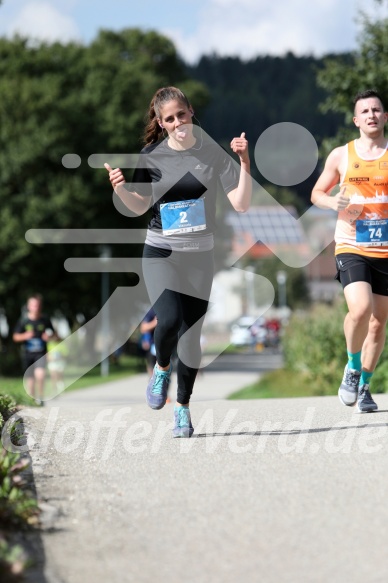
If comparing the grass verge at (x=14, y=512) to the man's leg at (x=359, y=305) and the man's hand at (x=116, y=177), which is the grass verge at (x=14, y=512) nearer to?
the man's hand at (x=116, y=177)

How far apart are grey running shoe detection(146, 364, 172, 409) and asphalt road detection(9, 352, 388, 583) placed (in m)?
0.24

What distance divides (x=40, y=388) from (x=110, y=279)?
25.2 metres

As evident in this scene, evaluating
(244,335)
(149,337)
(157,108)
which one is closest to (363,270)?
(157,108)

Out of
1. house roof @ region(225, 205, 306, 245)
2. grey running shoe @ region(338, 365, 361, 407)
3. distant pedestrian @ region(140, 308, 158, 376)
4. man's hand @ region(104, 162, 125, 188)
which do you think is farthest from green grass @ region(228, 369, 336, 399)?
house roof @ region(225, 205, 306, 245)

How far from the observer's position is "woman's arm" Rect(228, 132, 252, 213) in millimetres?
6656

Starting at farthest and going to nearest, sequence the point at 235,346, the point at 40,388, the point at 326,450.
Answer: the point at 235,346
the point at 40,388
the point at 326,450

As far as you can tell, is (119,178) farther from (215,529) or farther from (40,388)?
(40,388)

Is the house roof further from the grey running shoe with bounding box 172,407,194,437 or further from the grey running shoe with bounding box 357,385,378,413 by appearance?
the grey running shoe with bounding box 172,407,194,437

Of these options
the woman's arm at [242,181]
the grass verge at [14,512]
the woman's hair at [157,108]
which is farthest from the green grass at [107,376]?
the grass verge at [14,512]

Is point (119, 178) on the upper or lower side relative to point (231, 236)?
upper

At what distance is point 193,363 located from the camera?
7.27 metres

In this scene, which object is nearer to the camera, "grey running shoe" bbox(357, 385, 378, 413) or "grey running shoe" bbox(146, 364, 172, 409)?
"grey running shoe" bbox(146, 364, 172, 409)

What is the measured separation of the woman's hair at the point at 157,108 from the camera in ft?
22.6

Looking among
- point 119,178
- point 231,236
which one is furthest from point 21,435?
point 231,236
